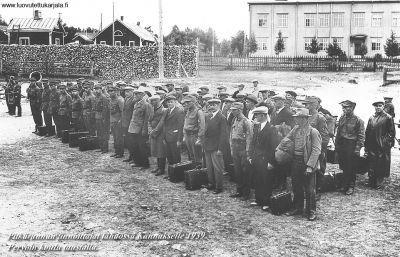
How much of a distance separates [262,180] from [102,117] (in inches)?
251

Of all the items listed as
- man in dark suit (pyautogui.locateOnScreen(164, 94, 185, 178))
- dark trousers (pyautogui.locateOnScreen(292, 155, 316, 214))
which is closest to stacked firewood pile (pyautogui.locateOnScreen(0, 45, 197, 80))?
man in dark suit (pyautogui.locateOnScreen(164, 94, 185, 178))

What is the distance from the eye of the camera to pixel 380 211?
8422 mm

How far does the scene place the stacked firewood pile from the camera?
32719 millimetres

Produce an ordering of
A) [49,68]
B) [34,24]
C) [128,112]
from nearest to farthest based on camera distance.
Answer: [128,112], [49,68], [34,24]

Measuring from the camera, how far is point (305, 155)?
25.4ft

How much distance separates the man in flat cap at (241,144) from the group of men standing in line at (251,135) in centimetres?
2

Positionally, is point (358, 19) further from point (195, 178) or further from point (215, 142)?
point (195, 178)

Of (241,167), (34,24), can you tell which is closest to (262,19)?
(34,24)

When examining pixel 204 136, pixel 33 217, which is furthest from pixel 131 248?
pixel 204 136

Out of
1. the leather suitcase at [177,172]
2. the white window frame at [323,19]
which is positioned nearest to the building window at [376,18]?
the white window frame at [323,19]

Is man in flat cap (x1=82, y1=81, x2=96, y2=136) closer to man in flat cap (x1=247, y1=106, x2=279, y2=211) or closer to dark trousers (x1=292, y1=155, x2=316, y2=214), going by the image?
man in flat cap (x1=247, y1=106, x2=279, y2=211)

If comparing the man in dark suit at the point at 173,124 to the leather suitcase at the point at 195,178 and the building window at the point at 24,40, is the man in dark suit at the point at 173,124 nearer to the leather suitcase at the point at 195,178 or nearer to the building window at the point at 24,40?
the leather suitcase at the point at 195,178

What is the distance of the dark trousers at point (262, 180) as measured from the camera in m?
8.40

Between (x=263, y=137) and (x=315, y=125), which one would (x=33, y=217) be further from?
(x=315, y=125)
